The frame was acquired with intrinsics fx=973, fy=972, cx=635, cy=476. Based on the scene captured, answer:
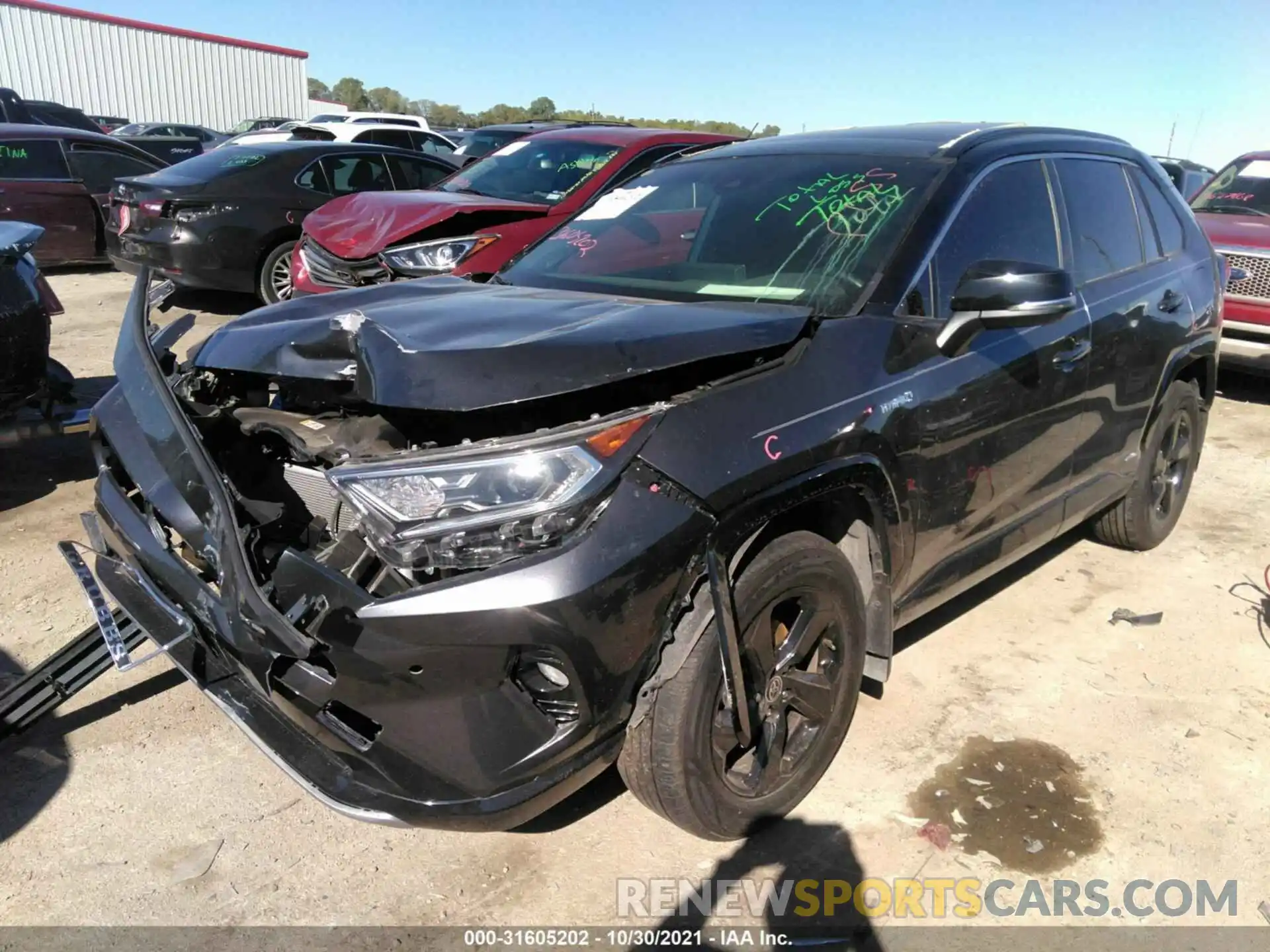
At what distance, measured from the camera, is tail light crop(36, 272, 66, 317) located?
4457mm

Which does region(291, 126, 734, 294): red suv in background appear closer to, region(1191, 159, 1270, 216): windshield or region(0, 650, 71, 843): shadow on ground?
region(0, 650, 71, 843): shadow on ground

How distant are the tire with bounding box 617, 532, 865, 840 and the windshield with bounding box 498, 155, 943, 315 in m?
0.82

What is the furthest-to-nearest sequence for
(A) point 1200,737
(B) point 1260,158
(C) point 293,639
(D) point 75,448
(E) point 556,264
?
1. (B) point 1260,158
2. (D) point 75,448
3. (E) point 556,264
4. (A) point 1200,737
5. (C) point 293,639

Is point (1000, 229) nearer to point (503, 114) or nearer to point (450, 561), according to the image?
point (450, 561)

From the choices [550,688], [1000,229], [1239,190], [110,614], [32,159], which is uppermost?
[1000,229]

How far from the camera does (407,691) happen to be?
200cm

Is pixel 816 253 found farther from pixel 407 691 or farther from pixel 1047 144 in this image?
pixel 407 691

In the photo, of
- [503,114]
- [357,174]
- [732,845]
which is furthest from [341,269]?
[503,114]

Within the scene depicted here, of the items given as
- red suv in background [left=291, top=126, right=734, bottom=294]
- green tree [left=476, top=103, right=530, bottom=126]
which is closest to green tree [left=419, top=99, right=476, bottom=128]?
green tree [left=476, top=103, right=530, bottom=126]

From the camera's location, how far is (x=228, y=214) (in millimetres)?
8219

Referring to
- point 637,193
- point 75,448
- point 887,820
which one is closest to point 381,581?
point 887,820

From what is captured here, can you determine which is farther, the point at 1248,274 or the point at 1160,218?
the point at 1248,274

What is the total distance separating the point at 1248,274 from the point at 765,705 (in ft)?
20.7

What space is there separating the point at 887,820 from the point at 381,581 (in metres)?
1.63
